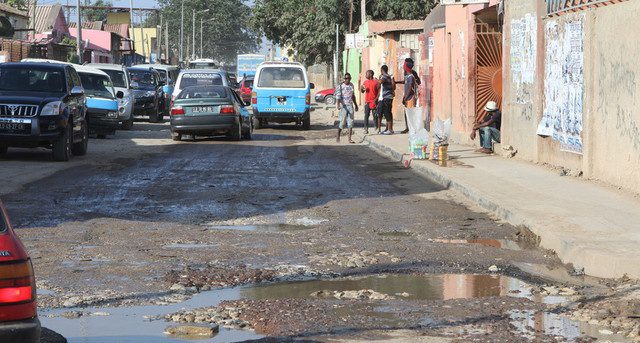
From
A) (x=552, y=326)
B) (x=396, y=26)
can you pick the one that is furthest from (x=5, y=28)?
(x=552, y=326)

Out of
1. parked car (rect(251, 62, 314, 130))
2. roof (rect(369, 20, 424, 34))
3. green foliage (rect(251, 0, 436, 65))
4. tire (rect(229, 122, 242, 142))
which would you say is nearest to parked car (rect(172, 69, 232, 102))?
parked car (rect(251, 62, 314, 130))

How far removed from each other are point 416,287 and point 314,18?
55.1 meters

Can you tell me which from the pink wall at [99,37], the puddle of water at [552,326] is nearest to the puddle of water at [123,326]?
the puddle of water at [552,326]

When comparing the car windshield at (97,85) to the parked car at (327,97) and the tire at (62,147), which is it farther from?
the parked car at (327,97)

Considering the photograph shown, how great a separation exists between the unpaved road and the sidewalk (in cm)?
24

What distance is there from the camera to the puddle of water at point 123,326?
23.1 ft

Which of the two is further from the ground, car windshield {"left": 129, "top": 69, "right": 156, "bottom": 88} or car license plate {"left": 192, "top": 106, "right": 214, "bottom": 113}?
car windshield {"left": 129, "top": 69, "right": 156, "bottom": 88}

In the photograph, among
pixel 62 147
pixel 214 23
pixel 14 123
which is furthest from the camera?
pixel 214 23

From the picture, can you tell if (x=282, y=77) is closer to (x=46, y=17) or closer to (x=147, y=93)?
(x=147, y=93)

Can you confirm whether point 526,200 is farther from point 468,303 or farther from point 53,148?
point 53,148

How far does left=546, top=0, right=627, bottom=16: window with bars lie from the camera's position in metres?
16.5

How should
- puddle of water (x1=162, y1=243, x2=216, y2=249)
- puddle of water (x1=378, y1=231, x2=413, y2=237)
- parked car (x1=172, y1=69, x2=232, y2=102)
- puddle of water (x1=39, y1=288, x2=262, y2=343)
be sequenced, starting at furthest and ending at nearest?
parked car (x1=172, y1=69, x2=232, y2=102)
puddle of water (x1=378, y1=231, x2=413, y2=237)
puddle of water (x1=162, y1=243, x2=216, y2=249)
puddle of water (x1=39, y1=288, x2=262, y2=343)

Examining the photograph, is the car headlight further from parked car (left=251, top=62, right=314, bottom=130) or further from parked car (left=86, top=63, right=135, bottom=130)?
parked car (left=251, top=62, right=314, bottom=130)

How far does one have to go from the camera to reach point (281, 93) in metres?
35.0
